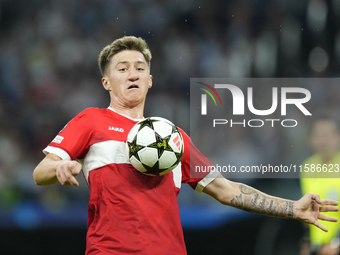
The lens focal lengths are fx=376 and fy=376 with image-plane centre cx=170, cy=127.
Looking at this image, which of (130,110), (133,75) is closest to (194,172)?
(130,110)

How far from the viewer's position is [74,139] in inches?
109

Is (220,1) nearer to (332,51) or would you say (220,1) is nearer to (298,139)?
(332,51)

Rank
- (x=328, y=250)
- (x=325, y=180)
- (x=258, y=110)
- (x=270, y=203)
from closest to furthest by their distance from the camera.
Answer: (x=270, y=203) → (x=328, y=250) → (x=325, y=180) → (x=258, y=110)

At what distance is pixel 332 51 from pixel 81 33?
477 cm

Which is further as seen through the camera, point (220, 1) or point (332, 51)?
point (220, 1)

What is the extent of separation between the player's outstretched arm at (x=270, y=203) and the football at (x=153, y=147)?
658mm

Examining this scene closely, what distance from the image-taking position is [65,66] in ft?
22.6

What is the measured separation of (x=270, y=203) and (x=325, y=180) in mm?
2164

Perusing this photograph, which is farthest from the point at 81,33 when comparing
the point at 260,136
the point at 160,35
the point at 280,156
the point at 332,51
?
the point at 332,51

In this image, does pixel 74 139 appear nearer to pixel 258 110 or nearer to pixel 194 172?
pixel 194 172

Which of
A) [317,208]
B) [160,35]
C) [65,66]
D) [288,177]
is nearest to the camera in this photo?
[317,208]

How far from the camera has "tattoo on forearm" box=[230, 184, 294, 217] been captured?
3158 millimetres

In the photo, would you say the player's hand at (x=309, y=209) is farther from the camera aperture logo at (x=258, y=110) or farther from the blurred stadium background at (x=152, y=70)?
the camera aperture logo at (x=258, y=110)

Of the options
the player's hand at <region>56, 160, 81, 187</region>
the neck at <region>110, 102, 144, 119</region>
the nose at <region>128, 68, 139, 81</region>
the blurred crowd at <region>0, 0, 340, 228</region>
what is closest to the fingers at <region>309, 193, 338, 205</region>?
the neck at <region>110, 102, 144, 119</region>
